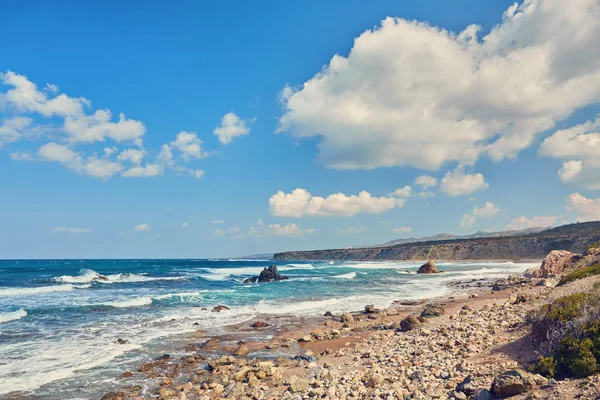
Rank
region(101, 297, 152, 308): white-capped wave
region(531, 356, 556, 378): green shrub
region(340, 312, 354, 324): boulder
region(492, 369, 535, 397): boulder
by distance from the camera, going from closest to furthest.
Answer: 1. region(492, 369, 535, 397): boulder
2. region(531, 356, 556, 378): green shrub
3. region(340, 312, 354, 324): boulder
4. region(101, 297, 152, 308): white-capped wave

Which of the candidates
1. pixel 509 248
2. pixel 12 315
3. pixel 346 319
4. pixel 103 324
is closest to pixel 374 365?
pixel 346 319

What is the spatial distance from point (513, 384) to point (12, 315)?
2752cm

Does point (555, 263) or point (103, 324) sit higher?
point (555, 263)

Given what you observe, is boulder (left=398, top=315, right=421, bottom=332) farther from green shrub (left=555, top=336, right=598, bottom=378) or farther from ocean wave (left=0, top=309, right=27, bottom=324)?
ocean wave (left=0, top=309, right=27, bottom=324)

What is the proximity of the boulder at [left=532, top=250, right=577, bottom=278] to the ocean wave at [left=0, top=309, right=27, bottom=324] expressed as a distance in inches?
1515

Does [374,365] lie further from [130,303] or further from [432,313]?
[130,303]

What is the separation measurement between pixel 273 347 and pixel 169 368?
13.7 feet

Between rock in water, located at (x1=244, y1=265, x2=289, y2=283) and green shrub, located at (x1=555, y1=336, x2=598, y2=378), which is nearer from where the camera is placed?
green shrub, located at (x1=555, y1=336, x2=598, y2=378)

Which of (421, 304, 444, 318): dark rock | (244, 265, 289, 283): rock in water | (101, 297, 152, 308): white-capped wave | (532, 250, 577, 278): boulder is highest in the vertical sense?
(532, 250, 577, 278): boulder

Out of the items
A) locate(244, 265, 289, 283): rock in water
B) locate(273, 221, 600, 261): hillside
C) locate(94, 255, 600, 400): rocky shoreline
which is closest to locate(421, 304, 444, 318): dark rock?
locate(94, 255, 600, 400): rocky shoreline

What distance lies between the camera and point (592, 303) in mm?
8562

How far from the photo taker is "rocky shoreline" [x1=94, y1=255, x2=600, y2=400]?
7.79 metres

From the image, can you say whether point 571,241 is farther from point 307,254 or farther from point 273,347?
point 307,254

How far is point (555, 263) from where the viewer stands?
31.5 meters
